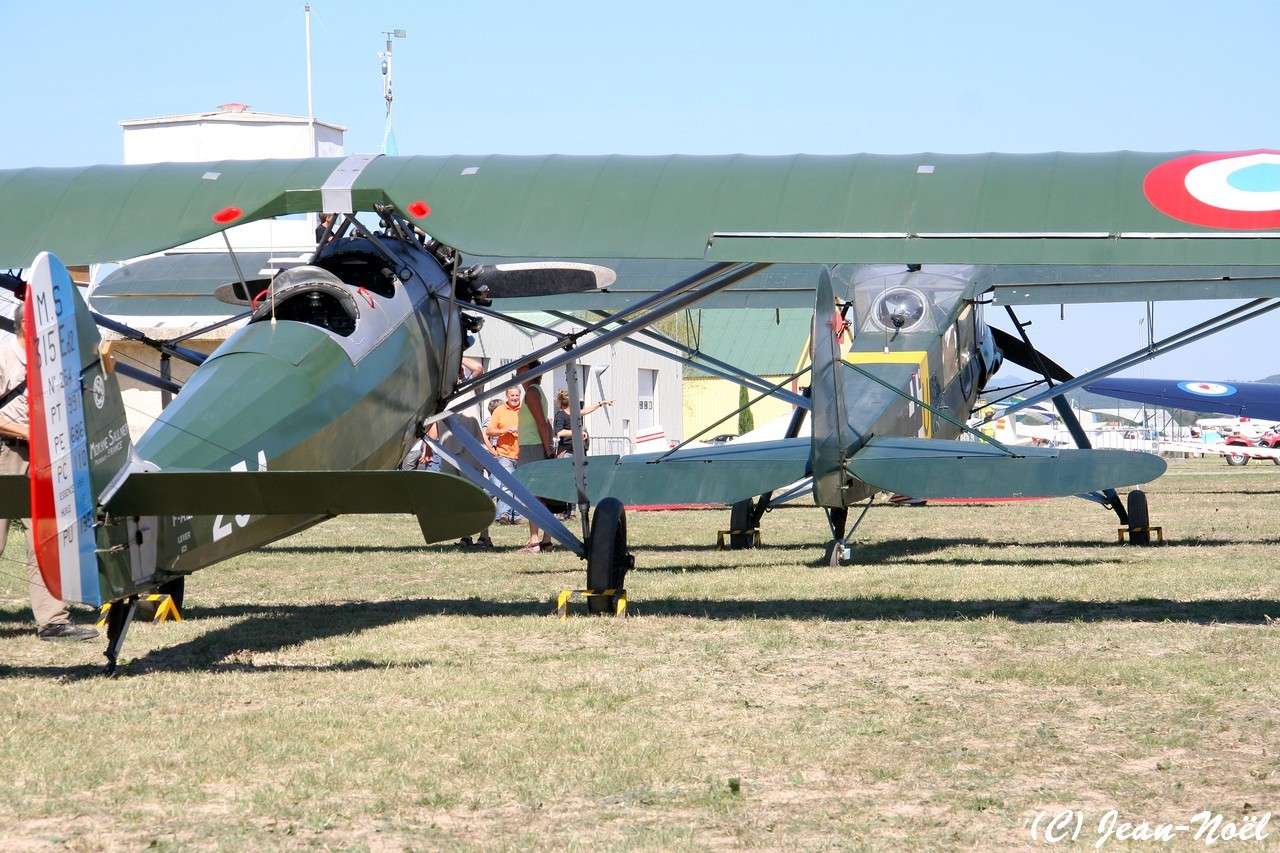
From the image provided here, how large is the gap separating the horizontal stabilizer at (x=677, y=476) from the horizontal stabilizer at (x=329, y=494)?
4.82 meters

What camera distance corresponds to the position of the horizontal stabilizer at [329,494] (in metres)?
5.10

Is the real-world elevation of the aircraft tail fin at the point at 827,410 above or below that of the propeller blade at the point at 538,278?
below

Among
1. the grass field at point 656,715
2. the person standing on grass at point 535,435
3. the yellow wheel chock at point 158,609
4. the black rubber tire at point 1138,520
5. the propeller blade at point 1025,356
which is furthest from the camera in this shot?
the propeller blade at point 1025,356

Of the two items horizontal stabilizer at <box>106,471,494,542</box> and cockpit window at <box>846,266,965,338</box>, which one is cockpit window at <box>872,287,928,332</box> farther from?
horizontal stabilizer at <box>106,471,494,542</box>

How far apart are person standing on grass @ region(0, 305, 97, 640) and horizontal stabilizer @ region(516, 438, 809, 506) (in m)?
3.53

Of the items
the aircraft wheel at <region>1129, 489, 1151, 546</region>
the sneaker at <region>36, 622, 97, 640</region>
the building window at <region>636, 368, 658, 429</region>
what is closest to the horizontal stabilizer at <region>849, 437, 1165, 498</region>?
the aircraft wheel at <region>1129, 489, 1151, 546</region>

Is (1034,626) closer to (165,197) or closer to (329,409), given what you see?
(329,409)

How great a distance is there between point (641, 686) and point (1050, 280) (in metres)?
9.97

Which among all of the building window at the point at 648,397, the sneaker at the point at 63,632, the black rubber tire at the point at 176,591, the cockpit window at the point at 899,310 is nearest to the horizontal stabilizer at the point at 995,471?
the cockpit window at the point at 899,310

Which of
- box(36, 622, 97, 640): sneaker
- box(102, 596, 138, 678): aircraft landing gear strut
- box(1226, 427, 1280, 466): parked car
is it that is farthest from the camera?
box(1226, 427, 1280, 466): parked car

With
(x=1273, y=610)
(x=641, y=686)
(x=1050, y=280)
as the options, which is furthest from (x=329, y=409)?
(x=1050, y=280)

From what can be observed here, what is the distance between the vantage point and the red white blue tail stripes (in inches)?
200

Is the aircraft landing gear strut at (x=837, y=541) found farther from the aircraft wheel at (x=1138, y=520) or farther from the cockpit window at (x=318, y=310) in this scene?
the cockpit window at (x=318, y=310)

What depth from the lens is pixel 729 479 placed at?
1073cm
